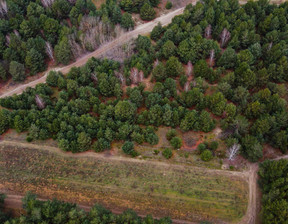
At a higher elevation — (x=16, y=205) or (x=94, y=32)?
(x=94, y=32)

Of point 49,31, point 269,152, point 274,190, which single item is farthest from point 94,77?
point 274,190

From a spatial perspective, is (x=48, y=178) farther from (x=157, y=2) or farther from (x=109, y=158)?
(x=157, y=2)

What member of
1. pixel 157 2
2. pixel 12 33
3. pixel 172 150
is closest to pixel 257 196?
pixel 172 150

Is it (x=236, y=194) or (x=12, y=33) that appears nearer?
(x=236, y=194)

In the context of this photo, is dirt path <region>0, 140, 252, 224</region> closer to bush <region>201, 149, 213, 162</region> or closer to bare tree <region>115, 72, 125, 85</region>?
bush <region>201, 149, 213, 162</region>

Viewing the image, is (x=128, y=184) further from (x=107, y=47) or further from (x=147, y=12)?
(x=147, y=12)
